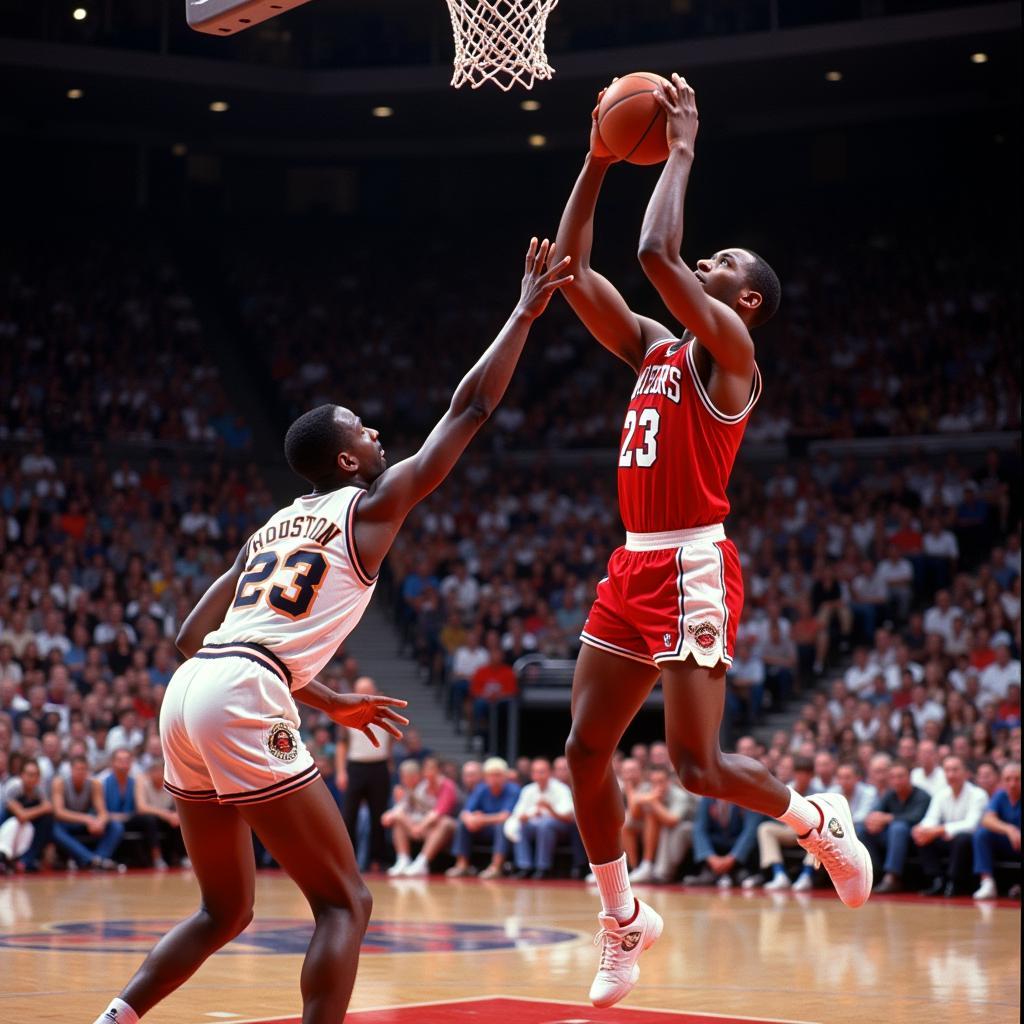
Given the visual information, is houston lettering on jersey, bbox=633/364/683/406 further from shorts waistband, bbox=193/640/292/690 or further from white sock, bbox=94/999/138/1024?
white sock, bbox=94/999/138/1024

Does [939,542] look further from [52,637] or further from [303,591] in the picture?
[303,591]

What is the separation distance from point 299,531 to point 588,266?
62.0 inches

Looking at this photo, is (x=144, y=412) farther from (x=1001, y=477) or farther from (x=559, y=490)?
(x=1001, y=477)

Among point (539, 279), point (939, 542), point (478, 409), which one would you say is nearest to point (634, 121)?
point (539, 279)

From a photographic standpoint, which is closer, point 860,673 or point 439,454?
point 439,454

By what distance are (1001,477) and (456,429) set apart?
1460cm

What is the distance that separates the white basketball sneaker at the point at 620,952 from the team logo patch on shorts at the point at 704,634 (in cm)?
111

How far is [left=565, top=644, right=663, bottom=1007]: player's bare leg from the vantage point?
220 inches

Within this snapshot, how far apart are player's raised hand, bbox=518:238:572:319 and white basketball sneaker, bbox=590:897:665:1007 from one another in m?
2.17

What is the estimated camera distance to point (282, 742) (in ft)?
15.6

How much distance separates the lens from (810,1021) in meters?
6.40

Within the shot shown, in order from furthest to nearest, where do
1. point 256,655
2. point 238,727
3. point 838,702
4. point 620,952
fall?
point 838,702, point 620,952, point 256,655, point 238,727

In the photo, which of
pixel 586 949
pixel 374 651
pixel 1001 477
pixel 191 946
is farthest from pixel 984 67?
pixel 191 946

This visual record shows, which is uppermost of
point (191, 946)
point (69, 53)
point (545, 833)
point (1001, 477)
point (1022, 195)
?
point (69, 53)
